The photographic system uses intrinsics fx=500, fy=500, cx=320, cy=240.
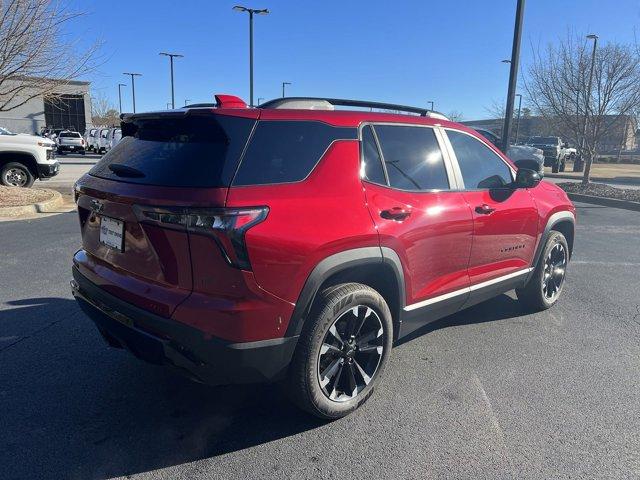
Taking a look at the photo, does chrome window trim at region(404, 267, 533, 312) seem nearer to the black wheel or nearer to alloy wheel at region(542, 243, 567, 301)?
alloy wheel at region(542, 243, 567, 301)

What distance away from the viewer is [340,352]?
9.64ft

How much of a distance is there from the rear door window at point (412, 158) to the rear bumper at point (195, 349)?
4.38 ft

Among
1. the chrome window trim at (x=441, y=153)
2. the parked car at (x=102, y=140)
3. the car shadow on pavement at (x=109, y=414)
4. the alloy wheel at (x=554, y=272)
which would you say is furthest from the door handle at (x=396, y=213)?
the parked car at (x=102, y=140)

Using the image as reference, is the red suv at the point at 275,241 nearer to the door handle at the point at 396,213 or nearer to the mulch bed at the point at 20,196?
the door handle at the point at 396,213

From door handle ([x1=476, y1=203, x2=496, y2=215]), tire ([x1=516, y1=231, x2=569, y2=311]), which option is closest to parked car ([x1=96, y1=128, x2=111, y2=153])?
tire ([x1=516, y1=231, x2=569, y2=311])

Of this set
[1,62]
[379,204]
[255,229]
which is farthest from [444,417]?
[1,62]

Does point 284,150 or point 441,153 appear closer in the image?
point 284,150

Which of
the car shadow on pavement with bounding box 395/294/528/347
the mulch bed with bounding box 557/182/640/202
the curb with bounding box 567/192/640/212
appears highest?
the mulch bed with bounding box 557/182/640/202

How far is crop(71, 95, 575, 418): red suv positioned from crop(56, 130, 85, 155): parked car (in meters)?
34.0

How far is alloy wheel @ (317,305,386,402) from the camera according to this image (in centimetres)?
288

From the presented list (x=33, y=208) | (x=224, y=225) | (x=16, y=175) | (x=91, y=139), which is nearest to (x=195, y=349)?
(x=224, y=225)

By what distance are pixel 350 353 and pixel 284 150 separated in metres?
1.25

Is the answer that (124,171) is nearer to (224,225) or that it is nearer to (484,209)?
(224,225)

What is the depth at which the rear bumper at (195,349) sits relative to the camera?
242cm
